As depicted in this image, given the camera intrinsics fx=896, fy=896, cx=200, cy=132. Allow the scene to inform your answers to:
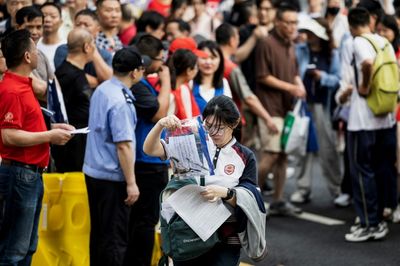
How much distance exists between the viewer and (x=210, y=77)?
29.4 ft

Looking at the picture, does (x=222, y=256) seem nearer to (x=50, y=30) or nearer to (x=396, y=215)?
(x=50, y=30)

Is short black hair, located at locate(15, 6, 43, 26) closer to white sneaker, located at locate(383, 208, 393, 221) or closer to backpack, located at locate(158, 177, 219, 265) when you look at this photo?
backpack, located at locate(158, 177, 219, 265)

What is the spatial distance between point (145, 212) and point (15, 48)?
78.6 inches

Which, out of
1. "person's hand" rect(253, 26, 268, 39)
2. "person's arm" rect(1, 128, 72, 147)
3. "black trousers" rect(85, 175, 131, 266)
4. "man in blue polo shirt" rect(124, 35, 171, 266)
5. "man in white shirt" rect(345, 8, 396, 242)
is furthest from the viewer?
"person's hand" rect(253, 26, 268, 39)

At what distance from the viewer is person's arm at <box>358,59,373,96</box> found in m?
8.84

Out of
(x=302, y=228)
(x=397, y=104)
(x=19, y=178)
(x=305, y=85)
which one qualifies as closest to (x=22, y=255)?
(x=19, y=178)

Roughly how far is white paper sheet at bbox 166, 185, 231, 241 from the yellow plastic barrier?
2149 mm

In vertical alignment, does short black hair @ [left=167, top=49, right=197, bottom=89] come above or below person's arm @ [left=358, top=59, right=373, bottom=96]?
above

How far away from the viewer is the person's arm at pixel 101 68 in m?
8.51

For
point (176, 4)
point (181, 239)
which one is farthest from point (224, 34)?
point (181, 239)

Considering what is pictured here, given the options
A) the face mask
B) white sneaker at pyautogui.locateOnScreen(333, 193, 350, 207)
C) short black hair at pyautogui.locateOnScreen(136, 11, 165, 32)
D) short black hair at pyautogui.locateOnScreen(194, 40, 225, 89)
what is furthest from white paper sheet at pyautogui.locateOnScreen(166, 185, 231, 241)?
the face mask

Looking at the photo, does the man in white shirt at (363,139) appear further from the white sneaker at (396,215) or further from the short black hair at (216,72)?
the short black hair at (216,72)

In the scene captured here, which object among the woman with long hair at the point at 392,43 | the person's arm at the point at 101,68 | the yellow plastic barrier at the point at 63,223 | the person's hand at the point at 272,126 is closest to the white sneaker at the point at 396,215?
the woman with long hair at the point at 392,43

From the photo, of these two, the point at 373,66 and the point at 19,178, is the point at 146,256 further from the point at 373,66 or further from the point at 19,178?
the point at 373,66
